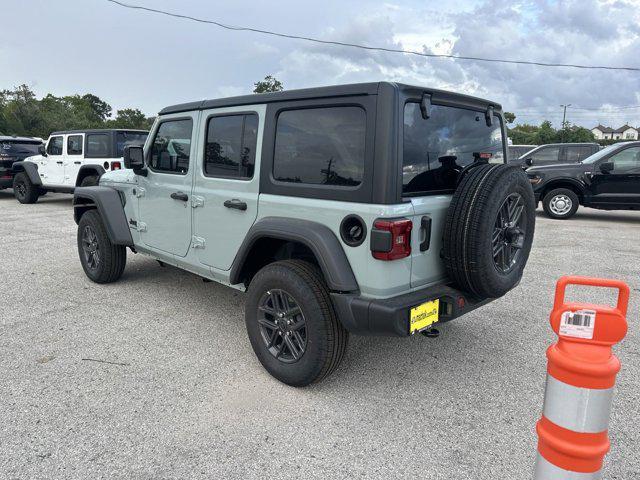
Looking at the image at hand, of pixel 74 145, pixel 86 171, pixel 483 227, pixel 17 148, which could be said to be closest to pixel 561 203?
pixel 483 227

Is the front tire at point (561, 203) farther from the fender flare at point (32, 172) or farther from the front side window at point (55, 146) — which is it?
the fender flare at point (32, 172)

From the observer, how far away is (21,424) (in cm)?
263

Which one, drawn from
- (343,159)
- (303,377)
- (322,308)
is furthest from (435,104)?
(303,377)

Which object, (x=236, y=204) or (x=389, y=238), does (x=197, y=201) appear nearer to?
(x=236, y=204)

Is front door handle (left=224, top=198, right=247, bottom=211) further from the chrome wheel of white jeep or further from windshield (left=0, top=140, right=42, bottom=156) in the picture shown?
windshield (left=0, top=140, right=42, bottom=156)

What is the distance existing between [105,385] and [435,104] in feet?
9.00

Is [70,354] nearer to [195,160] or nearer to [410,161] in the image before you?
[195,160]

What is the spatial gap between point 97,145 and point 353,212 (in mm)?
9627

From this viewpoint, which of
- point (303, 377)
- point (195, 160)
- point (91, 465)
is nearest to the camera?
point (91, 465)

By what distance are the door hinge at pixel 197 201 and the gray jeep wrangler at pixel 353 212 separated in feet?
0.06

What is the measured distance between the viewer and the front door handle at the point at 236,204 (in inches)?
130

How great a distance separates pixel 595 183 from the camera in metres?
10.0

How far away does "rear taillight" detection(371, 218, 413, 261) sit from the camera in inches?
99.0

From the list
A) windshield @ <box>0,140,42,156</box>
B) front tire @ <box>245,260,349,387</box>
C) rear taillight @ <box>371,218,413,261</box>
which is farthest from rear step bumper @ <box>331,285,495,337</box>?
windshield @ <box>0,140,42,156</box>
